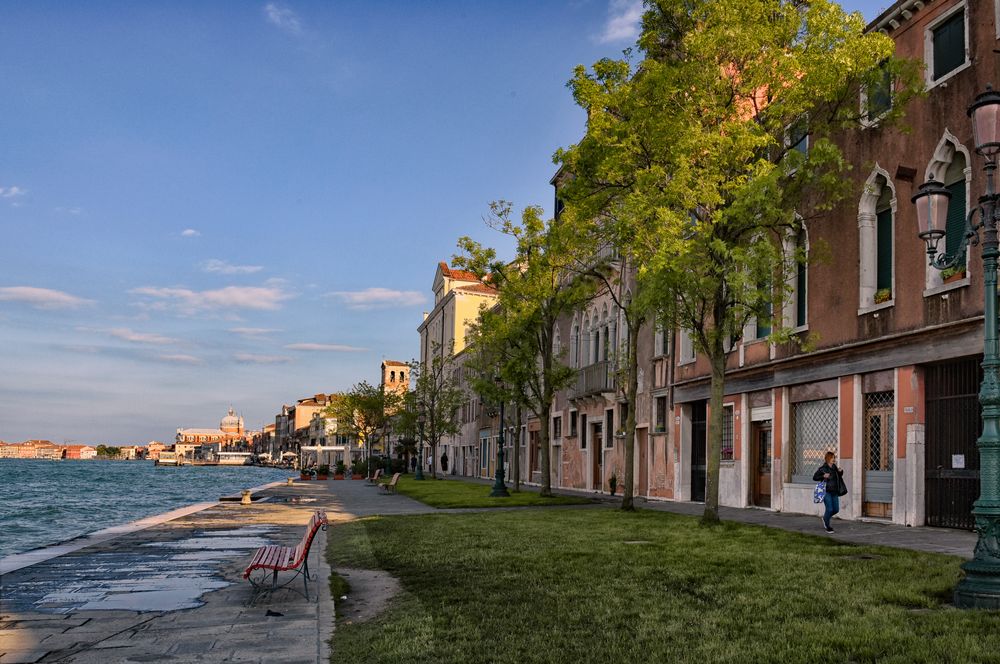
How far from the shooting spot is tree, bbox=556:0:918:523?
18328 millimetres

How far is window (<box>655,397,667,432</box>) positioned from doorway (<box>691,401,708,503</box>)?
1.65 m

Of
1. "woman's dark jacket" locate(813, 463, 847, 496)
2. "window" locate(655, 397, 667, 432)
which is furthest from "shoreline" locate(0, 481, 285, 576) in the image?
"window" locate(655, 397, 667, 432)

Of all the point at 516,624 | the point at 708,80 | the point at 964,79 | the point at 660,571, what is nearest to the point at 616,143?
the point at 708,80

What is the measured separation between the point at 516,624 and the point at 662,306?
11.9 m

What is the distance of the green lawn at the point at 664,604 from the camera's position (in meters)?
7.38

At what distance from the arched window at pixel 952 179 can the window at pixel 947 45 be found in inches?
58.8

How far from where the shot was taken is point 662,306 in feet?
64.4

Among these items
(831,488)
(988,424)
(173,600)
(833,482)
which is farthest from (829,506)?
(173,600)

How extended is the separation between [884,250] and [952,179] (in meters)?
2.30

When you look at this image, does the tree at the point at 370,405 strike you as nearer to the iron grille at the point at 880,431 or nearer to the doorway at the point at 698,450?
the doorway at the point at 698,450

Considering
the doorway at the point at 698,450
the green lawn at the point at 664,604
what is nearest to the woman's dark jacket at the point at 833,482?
the green lawn at the point at 664,604

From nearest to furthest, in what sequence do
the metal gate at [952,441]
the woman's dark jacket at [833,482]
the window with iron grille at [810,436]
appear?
1. the metal gate at [952,441]
2. the woman's dark jacket at [833,482]
3. the window with iron grille at [810,436]

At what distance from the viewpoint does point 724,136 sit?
18734 millimetres

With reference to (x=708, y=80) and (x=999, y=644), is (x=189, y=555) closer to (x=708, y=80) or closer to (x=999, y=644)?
(x=999, y=644)
